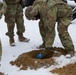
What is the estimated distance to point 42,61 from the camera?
6.05 meters

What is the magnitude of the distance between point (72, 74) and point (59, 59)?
2.66 feet

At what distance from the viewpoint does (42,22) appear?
6.97 metres

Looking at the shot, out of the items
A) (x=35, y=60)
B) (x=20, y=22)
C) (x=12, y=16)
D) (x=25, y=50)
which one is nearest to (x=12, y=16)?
(x=12, y=16)

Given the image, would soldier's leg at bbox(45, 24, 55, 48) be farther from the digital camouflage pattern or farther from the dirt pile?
the digital camouflage pattern

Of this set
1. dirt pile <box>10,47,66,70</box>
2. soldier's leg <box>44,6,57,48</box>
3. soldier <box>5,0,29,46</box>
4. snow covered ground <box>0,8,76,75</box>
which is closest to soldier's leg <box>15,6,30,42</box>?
soldier <box>5,0,29,46</box>

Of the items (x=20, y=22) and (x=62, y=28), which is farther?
(x=20, y=22)

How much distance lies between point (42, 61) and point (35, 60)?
0.47ft

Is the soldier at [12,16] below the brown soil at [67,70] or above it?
above

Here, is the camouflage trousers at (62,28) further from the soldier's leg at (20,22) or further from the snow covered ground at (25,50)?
the soldier's leg at (20,22)

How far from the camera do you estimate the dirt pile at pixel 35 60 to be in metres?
6.02

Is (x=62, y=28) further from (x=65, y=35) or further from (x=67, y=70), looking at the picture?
(x=67, y=70)

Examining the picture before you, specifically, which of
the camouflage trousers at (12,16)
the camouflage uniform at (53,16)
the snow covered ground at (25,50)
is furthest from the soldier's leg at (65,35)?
the camouflage trousers at (12,16)

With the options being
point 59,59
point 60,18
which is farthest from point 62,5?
point 59,59

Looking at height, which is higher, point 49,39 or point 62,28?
point 62,28
